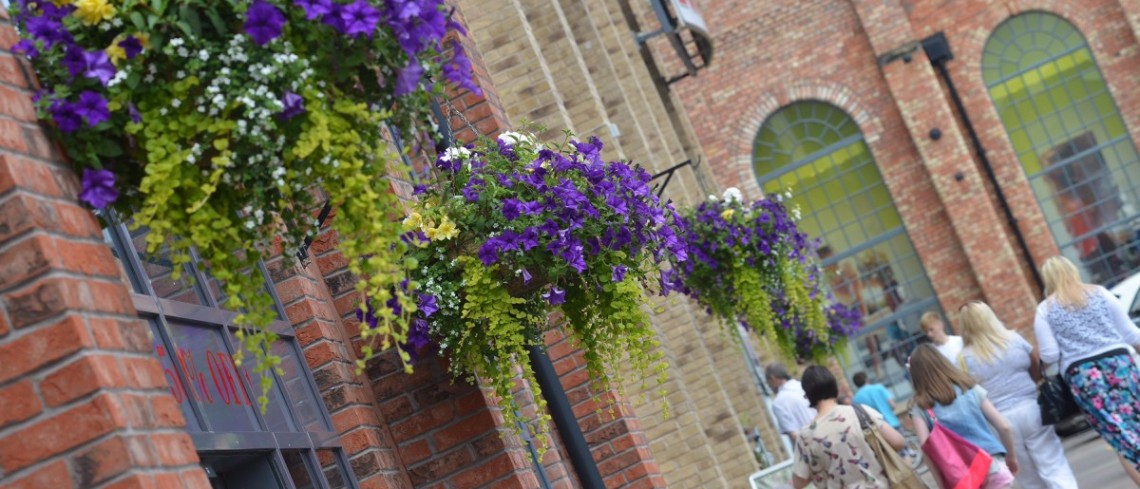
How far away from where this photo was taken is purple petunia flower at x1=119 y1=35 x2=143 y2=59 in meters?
3.46

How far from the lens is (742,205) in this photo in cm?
1243

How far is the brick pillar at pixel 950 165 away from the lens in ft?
88.2

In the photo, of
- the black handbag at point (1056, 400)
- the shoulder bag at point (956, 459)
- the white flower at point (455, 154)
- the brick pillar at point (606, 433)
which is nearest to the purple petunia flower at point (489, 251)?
the white flower at point (455, 154)

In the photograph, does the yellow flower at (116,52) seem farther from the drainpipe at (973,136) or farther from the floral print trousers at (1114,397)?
the drainpipe at (973,136)

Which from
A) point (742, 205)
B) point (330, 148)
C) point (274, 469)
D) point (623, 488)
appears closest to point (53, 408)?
point (330, 148)

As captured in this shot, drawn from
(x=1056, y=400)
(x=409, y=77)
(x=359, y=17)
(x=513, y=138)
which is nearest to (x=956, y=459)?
(x=1056, y=400)

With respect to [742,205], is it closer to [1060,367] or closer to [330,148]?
[1060,367]

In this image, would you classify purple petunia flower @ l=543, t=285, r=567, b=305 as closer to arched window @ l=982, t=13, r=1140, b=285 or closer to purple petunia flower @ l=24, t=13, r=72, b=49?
purple petunia flower @ l=24, t=13, r=72, b=49

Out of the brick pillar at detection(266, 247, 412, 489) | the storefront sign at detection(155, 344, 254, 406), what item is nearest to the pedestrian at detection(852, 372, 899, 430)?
the brick pillar at detection(266, 247, 412, 489)

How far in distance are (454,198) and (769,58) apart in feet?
75.7

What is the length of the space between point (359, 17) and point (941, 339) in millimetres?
7620

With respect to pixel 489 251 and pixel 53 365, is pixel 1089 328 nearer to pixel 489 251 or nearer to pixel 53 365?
pixel 489 251

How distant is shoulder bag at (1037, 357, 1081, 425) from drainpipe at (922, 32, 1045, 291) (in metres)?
18.3

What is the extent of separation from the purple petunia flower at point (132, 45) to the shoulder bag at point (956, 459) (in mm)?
5561
